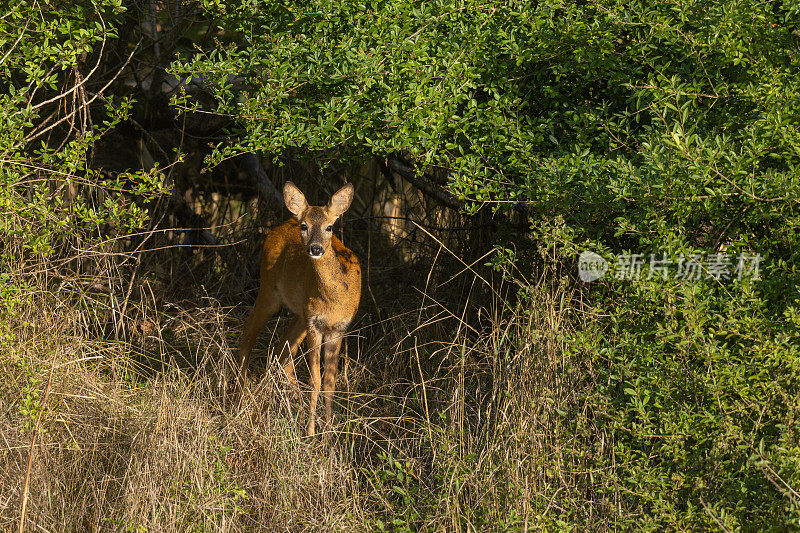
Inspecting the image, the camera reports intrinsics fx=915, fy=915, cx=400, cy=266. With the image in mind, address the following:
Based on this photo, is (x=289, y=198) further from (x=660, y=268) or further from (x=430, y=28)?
(x=660, y=268)

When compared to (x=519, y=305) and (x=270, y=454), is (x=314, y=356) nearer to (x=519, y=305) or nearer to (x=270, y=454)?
(x=270, y=454)

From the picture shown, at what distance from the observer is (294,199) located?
662cm

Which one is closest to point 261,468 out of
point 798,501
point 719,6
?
point 798,501

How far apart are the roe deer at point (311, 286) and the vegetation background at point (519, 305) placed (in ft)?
2.13

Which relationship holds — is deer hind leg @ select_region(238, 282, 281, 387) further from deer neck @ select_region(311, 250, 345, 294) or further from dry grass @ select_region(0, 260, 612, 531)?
dry grass @ select_region(0, 260, 612, 531)

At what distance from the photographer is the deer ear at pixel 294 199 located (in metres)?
6.53

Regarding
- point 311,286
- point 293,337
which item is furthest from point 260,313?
point 311,286

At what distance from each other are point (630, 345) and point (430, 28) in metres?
2.07

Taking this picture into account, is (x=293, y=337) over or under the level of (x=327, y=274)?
under

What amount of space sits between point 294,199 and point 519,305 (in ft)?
7.02

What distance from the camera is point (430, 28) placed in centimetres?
515

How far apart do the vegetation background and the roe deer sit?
648 millimetres

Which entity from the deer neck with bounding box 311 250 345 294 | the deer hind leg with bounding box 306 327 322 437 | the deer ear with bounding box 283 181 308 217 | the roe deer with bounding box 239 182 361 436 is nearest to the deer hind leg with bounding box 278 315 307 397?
the roe deer with bounding box 239 182 361 436

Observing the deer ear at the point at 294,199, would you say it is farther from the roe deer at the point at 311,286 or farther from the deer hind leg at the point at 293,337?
the deer hind leg at the point at 293,337
